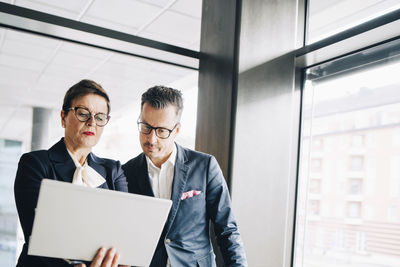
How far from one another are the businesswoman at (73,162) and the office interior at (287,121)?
0.78m

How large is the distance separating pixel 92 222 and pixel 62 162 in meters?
0.33

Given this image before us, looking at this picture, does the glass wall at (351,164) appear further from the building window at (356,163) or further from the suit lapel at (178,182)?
the suit lapel at (178,182)

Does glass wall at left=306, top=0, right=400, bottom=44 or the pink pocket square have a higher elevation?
glass wall at left=306, top=0, right=400, bottom=44

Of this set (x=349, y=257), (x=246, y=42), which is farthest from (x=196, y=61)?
(x=349, y=257)

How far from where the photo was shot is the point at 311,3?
238 centimetres

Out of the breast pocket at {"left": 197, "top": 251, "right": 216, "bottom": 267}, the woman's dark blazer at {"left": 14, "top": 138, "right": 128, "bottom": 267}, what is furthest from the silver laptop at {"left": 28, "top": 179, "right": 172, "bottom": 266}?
the breast pocket at {"left": 197, "top": 251, "right": 216, "bottom": 267}

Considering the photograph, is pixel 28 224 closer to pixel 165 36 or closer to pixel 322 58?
pixel 322 58

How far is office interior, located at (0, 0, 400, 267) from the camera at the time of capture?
6.38 ft

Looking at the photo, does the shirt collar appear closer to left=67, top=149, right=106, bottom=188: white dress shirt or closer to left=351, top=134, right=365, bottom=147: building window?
left=67, top=149, right=106, bottom=188: white dress shirt

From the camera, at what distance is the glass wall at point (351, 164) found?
1.90m

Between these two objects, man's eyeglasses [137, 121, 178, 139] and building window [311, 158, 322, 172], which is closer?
man's eyeglasses [137, 121, 178, 139]

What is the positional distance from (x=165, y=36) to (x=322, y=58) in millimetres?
1623

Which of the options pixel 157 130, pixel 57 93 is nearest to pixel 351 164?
pixel 157 130

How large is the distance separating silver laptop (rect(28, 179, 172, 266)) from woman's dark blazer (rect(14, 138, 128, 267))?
169mm
